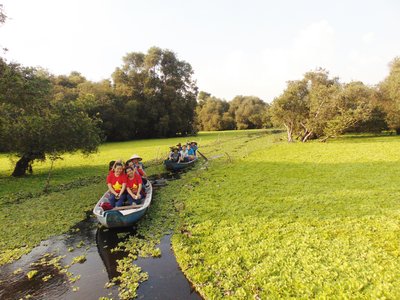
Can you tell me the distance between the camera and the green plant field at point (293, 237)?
6.01 metres

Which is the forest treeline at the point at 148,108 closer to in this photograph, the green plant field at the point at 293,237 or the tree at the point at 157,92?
the tree at the point at 157,92

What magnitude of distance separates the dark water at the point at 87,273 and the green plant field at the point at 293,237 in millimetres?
424

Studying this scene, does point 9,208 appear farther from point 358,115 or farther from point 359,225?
point 358,115

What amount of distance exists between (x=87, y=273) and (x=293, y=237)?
5.46 metres

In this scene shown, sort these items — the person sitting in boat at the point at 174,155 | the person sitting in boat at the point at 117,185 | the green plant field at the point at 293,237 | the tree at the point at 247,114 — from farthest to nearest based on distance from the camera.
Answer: the tree at the point at 247,114 → the person sitting in boat at the point at 174,155 → the person sitting in boat at the point at 117,185 → the green plant field at the point at 293,237

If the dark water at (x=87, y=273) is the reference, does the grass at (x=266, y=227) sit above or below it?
above

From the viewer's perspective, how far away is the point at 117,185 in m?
11.1

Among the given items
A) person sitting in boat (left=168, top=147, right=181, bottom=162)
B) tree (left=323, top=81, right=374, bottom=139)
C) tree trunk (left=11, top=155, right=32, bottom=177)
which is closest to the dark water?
person sitting in boat (left=168, top=147, right=181, bottom=162)

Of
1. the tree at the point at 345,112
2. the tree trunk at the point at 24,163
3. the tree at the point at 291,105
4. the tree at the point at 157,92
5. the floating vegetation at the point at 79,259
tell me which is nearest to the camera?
the floating vegetation at the point at 79,259

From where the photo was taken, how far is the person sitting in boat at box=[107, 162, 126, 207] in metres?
10.9

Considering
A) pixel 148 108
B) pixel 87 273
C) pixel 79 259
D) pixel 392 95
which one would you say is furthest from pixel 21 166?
pixel 392 95

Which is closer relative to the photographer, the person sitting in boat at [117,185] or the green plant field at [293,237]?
the green plant field at [293,237]

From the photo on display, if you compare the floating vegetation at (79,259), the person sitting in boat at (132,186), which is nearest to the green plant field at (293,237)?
the person sitting in boat at (132,186)

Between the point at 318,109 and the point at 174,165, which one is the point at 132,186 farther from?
the point at 318,109
